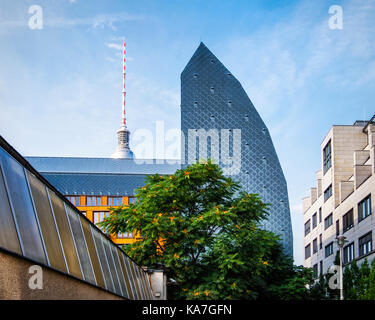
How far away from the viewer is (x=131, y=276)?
20562 millimetres

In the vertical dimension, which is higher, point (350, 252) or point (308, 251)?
point (308, 251)

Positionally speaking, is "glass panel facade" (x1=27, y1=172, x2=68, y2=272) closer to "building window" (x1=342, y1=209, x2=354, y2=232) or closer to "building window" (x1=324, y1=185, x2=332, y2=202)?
"building window" (x1=342, y1=209, x2=354, y2=232)

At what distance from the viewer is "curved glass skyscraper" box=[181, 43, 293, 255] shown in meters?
92.5

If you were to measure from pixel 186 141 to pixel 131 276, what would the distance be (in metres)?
72.7

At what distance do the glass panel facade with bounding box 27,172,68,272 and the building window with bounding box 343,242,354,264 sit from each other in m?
50.9

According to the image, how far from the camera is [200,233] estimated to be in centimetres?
3303

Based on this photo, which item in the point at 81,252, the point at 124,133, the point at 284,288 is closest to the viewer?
the point at 81,252

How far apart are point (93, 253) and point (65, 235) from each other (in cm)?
260

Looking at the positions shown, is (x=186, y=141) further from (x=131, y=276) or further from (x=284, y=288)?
(x=131, y=276)

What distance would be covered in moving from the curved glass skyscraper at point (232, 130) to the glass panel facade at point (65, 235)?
77.6 meters

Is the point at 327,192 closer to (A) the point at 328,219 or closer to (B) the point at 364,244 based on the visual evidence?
(A) the point at 328,219

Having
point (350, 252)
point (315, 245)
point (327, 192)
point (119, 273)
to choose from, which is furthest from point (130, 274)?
point (315, 245)

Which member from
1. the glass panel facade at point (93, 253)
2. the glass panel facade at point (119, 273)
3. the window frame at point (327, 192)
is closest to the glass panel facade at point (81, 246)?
the glass panel facade at point (93, 253)
